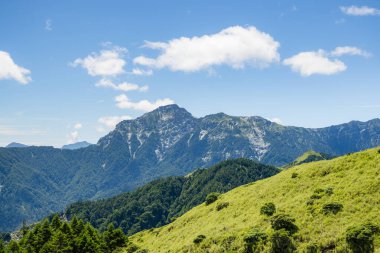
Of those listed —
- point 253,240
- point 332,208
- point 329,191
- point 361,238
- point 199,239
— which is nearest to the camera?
point 361,238

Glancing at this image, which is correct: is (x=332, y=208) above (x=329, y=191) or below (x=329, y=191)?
below

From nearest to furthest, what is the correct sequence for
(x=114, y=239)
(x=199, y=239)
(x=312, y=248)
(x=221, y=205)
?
1. (x=312, y=248)
2. (x=199, y=239)
3. (x=221, y=205)
4. (x=114, y=239)

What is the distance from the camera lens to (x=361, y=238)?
124 feet

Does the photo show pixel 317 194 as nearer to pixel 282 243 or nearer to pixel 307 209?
pixel 307 209

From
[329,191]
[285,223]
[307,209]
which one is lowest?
[285,223]

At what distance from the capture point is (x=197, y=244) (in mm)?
59375

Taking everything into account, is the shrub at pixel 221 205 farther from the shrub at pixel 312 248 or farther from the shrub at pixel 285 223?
the shrub at pixel 312 248

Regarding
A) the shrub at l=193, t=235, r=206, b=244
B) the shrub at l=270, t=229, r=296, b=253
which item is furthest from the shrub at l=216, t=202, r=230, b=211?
the shrub at l=270, t=229, r=296, b=253

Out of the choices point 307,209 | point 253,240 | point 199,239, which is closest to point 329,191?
point 307,209

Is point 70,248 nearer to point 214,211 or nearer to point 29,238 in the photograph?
point 29,238

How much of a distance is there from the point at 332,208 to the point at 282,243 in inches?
365

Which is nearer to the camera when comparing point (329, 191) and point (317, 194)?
point (329, 191)

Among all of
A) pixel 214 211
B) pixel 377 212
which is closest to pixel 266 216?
pixel 377 212

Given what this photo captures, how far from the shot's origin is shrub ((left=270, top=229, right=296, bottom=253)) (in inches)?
1754
